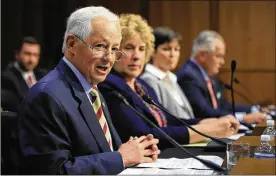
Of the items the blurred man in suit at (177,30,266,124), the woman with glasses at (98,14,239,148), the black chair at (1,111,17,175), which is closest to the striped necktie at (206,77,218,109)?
the blurred man in suit at (177,30,266,124)

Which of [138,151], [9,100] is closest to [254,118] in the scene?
[138,151]

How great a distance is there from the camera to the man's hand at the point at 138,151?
1.93m

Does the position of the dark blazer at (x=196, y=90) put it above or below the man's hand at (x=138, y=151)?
below

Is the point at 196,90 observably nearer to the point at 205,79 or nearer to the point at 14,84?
the point at 205,79

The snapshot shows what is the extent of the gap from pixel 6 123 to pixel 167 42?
204cm

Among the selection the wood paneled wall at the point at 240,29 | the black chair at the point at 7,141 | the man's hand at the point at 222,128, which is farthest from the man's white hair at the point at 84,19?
the wood paneled wall at the point at 240,29

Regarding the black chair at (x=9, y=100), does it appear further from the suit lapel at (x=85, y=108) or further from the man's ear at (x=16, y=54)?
the suit lapel at (x=85, y=108)

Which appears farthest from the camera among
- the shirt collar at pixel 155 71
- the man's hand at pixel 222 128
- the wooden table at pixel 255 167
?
the shirt collar at pixel 155 71

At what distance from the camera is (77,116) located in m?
1.92

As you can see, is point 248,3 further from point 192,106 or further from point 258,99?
point 192,106

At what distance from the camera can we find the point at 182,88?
421 cm

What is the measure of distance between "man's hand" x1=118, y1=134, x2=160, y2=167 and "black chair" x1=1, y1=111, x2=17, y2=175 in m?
0.39

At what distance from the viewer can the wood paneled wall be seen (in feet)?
22.3

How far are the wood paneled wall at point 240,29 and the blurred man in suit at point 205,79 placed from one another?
6.75ft
